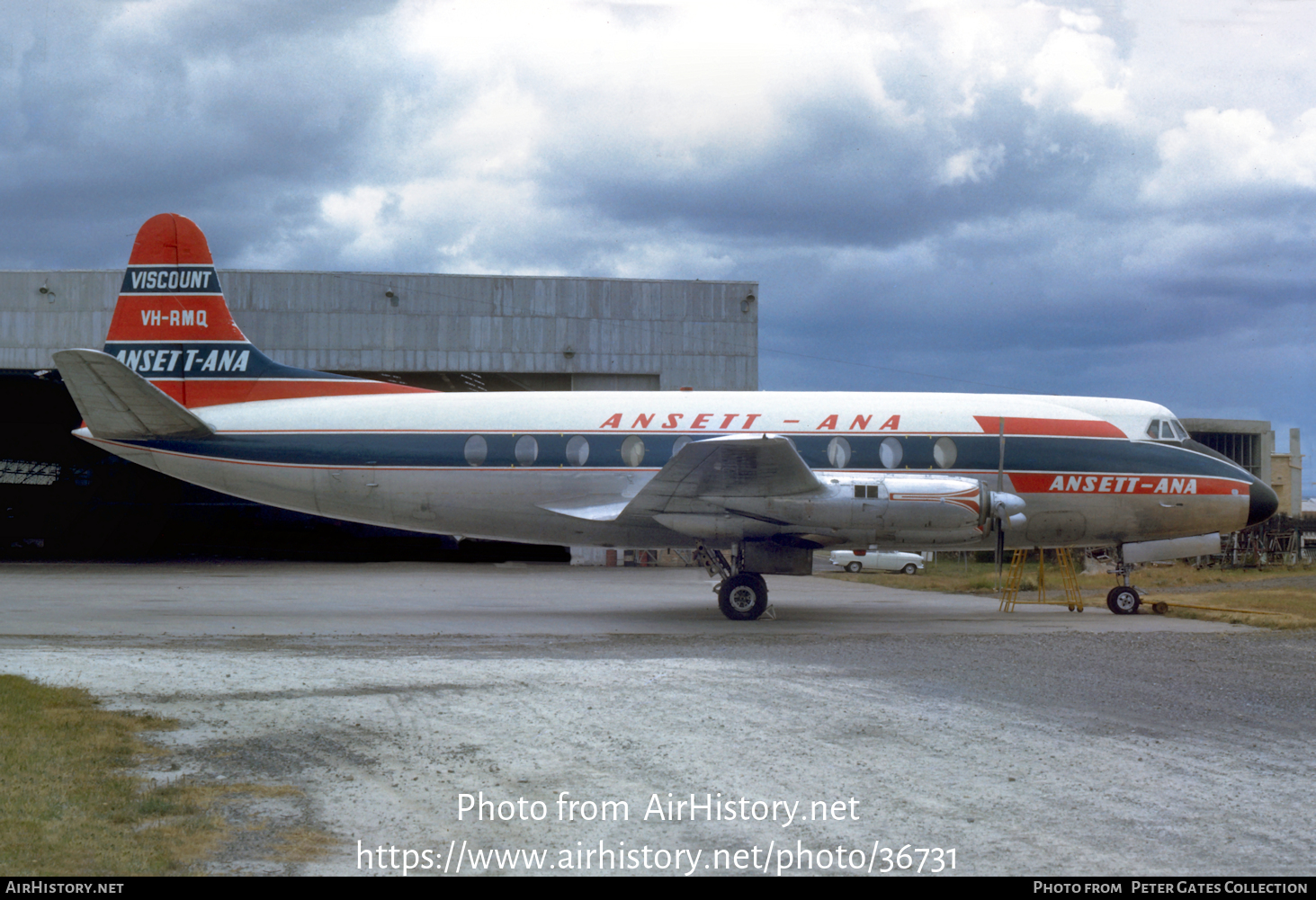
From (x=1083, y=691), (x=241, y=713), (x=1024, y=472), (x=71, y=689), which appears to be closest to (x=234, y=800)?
(x=241, y=713)

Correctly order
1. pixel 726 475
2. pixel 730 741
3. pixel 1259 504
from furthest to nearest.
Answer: pixel 1259 504 < pixel 726 475 < pixel 730 741

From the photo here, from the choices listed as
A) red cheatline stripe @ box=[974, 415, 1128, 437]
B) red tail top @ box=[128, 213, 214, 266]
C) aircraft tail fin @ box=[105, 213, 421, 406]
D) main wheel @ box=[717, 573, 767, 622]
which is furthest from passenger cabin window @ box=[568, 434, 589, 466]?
red tail top @ box=[128, 213, 214, 266]

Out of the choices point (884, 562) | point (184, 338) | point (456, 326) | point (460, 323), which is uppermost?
point (460, 323)

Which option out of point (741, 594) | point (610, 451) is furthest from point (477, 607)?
point (741, 594)

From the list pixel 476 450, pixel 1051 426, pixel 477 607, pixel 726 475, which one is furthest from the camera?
pixel 477 607

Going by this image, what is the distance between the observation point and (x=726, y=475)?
16312 millimetres

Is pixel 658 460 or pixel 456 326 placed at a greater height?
pixel 456 326

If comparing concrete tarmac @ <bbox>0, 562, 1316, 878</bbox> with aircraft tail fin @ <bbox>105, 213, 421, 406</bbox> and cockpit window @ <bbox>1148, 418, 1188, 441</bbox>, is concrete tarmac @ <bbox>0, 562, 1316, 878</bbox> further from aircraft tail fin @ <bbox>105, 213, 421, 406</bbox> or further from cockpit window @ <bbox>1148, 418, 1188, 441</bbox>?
aircraft tail fin @ <bbox>105, 213, 421, 406</bbox>

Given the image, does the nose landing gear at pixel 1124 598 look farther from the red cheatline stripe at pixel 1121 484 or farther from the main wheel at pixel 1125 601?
the red cheatline stripe at pixel 1121 484

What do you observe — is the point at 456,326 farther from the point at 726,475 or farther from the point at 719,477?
the point at 726,475

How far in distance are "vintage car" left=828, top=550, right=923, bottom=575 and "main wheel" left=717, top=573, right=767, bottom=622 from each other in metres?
23.1

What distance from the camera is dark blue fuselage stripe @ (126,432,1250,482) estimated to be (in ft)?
58.5

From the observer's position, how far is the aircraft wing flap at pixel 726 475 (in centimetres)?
1562

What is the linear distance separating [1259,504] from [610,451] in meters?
12.2
